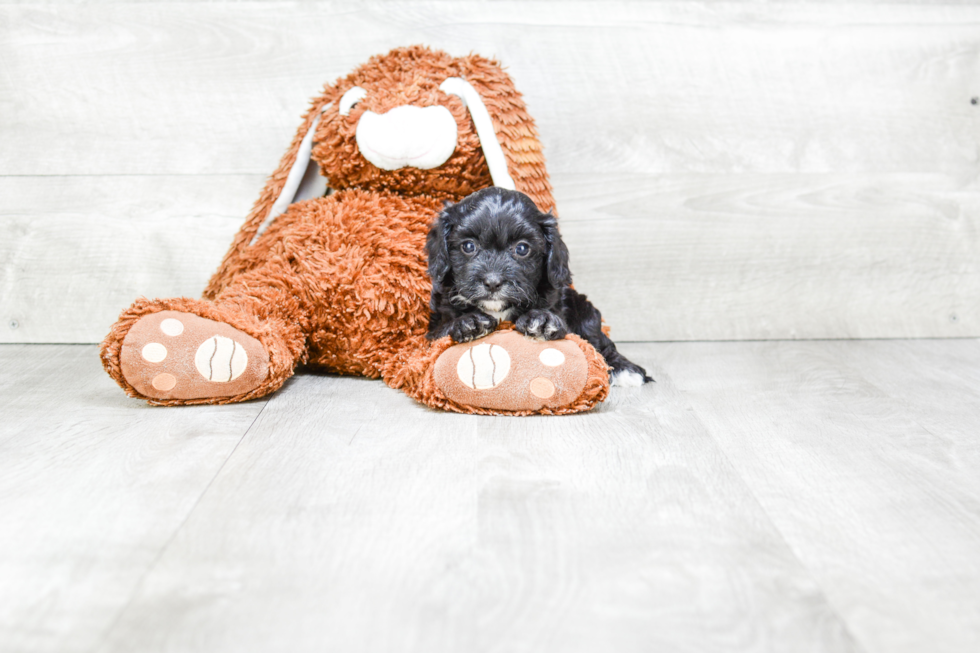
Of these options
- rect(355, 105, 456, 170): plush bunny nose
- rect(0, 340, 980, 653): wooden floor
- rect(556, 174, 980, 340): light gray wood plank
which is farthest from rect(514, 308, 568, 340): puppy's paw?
rect(556, 174, 980, 340): light gray wood plank

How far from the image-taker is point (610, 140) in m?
2.24

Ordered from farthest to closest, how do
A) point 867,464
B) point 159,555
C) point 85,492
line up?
point 867,464 < point 85,492 < point 159,555

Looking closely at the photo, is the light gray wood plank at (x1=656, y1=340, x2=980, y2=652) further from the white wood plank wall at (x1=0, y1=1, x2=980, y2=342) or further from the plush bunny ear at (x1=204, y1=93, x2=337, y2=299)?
the plush bunny ear at (x1=204, y1=93, x2=337, y2=299)

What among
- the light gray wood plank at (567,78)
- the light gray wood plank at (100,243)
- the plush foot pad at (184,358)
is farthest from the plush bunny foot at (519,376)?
the light gray wood plank at (100,243)

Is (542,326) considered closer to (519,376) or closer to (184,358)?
(519,376)

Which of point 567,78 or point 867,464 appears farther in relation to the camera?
point 567,78

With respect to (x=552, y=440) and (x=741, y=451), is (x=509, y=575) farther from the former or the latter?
(x=741, y=451)

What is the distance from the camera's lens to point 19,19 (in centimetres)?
215

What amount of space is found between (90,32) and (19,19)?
0.19m

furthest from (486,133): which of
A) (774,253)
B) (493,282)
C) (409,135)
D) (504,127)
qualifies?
(774,253)

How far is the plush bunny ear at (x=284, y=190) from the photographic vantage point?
1.94m

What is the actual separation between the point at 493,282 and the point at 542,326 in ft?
0.42

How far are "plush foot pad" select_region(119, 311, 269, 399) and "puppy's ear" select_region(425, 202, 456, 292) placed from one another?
395 mm

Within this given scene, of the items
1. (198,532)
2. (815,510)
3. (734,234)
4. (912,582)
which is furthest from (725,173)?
(198,532)
